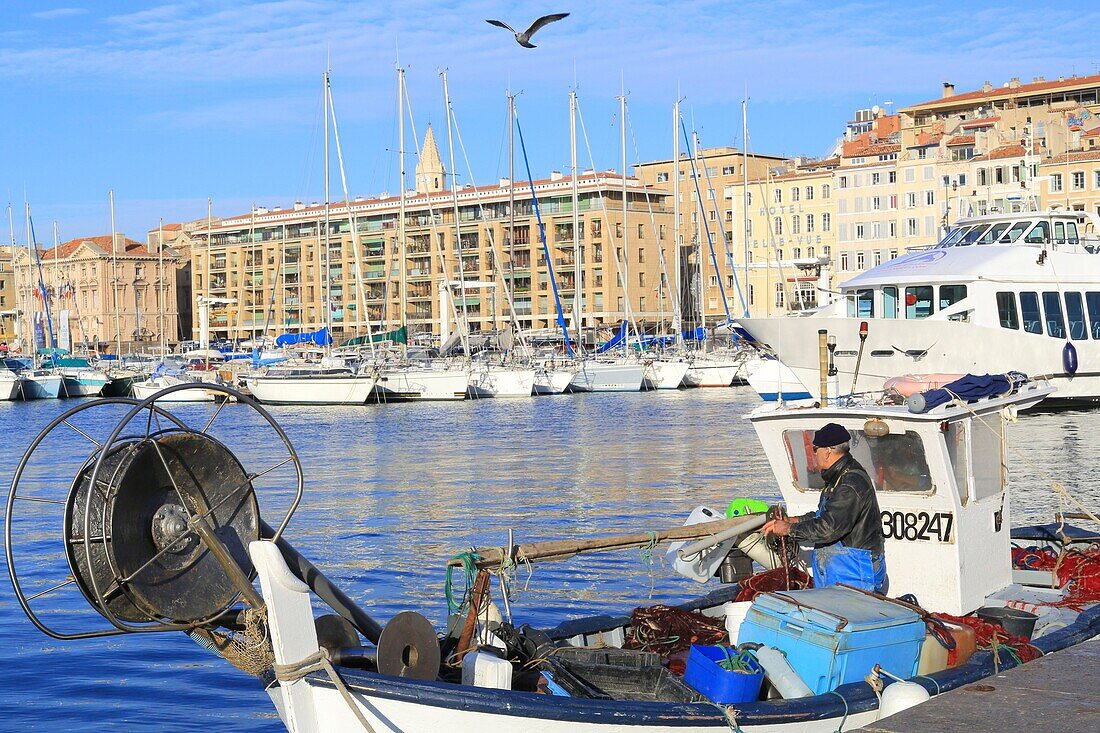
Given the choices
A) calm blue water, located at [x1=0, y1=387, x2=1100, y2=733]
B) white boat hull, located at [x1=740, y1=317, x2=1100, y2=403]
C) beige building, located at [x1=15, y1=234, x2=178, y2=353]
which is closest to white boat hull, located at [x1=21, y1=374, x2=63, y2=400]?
calm blue water, located at [x1=0, y1=387, x2=1100, y2=733]

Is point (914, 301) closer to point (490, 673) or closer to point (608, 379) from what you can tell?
point (490, 673)

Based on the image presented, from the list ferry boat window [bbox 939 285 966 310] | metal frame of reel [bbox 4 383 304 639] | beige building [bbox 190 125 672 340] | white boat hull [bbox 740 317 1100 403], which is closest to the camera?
metal frame of reel [bbox 4 383 304 639]

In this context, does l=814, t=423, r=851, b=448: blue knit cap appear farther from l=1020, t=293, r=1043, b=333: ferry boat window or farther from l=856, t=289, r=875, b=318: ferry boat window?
l=1020, t=293, r=1043, b=333: ferry boat window

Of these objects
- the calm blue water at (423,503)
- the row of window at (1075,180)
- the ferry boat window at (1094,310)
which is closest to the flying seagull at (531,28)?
the calm blue water at (423,503)

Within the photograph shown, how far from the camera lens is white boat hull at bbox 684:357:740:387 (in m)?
69.4

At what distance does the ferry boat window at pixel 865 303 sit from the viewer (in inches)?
1516

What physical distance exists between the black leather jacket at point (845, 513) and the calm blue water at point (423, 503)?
191 inches

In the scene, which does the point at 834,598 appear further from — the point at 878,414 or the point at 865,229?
the point at 865,229

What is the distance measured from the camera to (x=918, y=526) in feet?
33.8

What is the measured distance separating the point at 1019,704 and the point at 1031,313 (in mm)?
31432

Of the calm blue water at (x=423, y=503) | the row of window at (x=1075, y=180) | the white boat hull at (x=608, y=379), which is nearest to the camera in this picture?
the calm blue water at (x=423, y=503)

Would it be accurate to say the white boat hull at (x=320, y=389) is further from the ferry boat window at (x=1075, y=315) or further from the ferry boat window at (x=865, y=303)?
the ferry boat window at (x=1075, y=315)

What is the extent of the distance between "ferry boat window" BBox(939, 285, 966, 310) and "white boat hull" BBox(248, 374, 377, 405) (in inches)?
1161

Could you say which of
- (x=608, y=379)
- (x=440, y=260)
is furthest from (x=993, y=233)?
(x=440, y=260)
